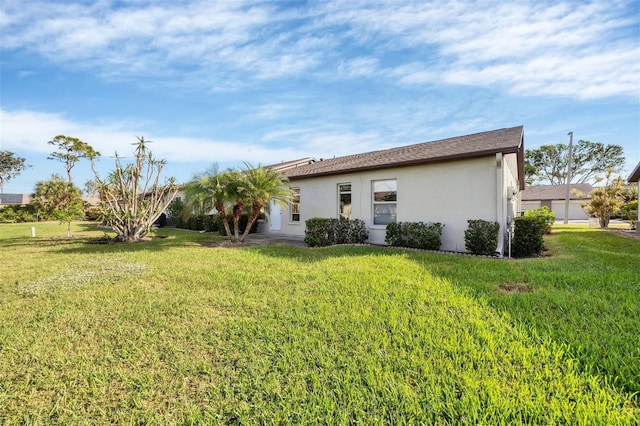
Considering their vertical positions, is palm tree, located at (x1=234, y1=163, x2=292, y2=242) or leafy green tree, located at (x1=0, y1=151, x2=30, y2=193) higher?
leafy green tree, located at (x1=0, y1=151, x2=30, y2=193)

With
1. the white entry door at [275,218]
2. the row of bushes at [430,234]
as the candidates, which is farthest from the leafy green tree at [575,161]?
the white entry door at [275,218]

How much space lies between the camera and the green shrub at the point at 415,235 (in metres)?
9.70

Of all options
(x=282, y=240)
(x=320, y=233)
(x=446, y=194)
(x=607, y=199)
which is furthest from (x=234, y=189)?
(x=607, y=199)

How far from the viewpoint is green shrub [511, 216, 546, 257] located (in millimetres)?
9234

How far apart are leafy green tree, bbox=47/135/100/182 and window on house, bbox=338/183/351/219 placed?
40.0 metres

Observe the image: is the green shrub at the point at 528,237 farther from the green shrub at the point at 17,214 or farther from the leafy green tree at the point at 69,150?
the leafy green tree at the point at 69,150

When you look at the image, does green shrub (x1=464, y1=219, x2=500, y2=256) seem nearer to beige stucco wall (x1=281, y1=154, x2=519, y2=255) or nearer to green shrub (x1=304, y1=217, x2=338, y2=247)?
beige stucco wall (x1=281, y1=154, x2=519, y2=255)

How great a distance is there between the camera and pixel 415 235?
9.99m

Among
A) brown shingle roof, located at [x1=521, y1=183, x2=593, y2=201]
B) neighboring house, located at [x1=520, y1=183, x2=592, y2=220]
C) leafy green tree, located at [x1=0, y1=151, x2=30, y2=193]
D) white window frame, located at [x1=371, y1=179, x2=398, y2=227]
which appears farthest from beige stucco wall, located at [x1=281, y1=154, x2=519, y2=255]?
leafy green tree, located at [x1=0, y1=151, x2=30, y2=193]

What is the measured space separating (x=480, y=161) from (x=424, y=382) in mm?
8327

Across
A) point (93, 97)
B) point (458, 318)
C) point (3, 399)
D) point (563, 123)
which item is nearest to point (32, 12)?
point (93, 97)

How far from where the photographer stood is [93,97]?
13.2 meters

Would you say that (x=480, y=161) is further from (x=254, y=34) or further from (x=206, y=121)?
(x=206, y=121)

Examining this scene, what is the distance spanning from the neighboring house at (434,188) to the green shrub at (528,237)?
0.39 meters
